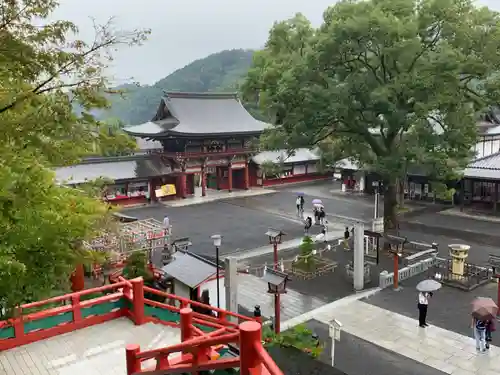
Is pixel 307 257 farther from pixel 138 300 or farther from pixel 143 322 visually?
pixel 138 300

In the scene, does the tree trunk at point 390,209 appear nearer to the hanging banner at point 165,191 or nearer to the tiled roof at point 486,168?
the tiled roof at point 486,168

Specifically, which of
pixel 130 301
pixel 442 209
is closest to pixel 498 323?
pixel 130 301

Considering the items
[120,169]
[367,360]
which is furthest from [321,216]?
[120,169]

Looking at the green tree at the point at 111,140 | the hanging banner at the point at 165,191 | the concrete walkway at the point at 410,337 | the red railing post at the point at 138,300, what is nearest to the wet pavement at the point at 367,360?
the concrete walkway at the point at 410,337

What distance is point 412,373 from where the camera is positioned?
10.9 m

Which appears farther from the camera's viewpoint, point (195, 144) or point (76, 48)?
point (195, 144)

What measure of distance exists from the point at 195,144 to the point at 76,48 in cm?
3367

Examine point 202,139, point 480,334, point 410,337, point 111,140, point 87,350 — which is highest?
point 111,140

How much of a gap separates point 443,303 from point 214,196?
26.0 m

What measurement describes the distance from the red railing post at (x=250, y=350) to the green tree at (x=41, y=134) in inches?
113

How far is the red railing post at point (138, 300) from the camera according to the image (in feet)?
32.2

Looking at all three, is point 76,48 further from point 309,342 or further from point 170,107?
point 170,107

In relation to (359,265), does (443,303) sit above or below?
below

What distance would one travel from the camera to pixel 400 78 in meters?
18.9
